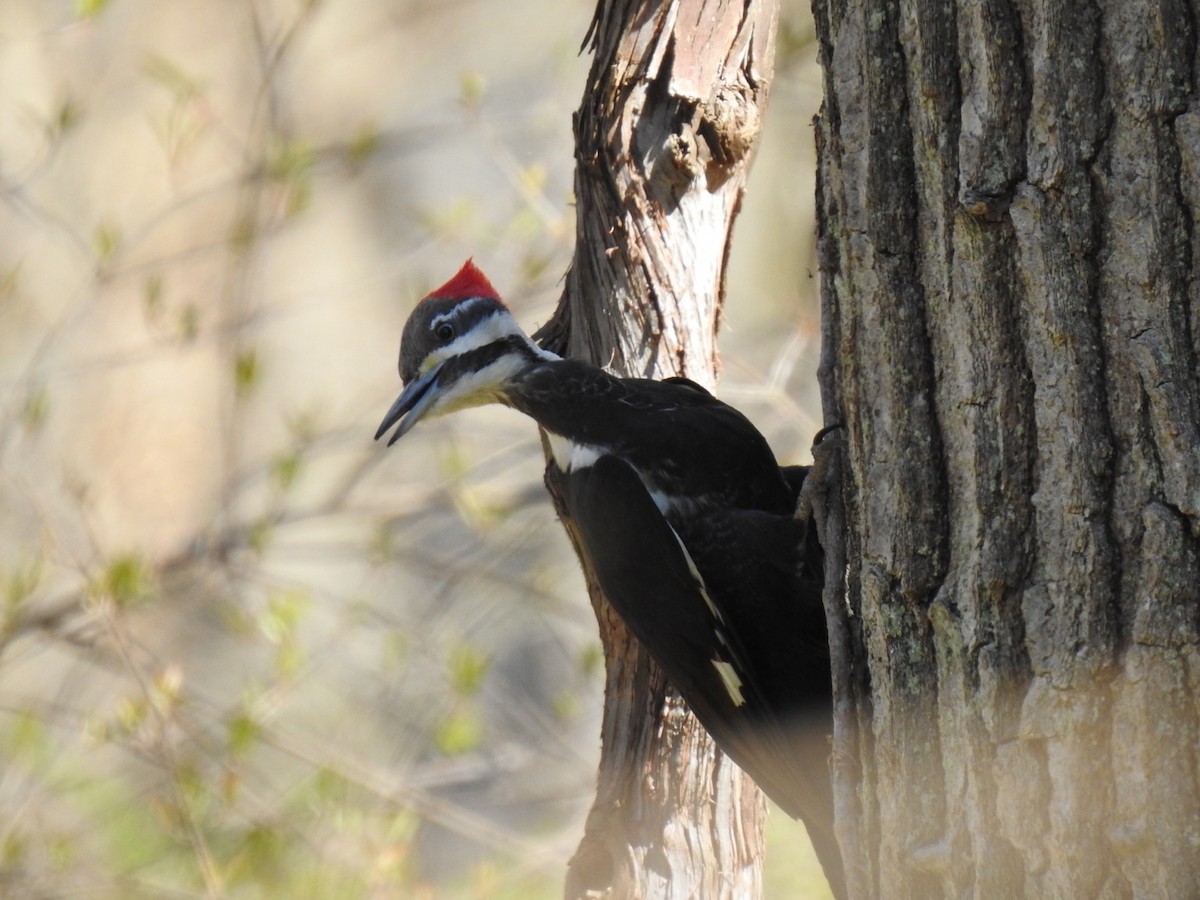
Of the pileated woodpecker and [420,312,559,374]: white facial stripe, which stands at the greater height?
[420,312,559,374]: white facial stripe

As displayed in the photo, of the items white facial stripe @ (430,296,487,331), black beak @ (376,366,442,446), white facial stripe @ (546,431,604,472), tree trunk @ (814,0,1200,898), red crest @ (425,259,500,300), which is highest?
red crest @ (425,259,500,300)

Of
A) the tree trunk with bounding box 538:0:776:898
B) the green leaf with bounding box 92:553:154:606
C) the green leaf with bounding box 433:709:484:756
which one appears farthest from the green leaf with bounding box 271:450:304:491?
the tree trunk with bounding box 538:0:776:898

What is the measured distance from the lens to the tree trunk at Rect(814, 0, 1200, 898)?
1135 millimetres

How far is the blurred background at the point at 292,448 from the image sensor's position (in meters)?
4.25

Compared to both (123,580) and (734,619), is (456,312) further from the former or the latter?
(123,580)

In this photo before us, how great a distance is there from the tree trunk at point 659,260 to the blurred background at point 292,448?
184cm

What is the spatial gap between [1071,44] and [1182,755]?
635mm

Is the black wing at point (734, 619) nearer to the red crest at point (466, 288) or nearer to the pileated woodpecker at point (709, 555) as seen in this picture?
the pileated woodpecker at point (709, 555)

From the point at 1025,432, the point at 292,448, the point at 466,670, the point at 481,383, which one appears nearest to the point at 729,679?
the point at 481,383

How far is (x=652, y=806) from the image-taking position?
2434mm

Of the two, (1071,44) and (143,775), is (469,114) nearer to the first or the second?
(143,775)

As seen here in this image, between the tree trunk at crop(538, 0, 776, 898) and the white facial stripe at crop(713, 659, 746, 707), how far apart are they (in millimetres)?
218

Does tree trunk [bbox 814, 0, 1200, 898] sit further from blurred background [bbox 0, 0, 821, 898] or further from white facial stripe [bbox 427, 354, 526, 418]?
blurred background [bbox 0, 0, 821, 898]

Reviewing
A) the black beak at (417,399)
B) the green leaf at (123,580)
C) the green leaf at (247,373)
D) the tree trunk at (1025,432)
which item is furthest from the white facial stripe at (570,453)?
the green leaf at (123,580)
